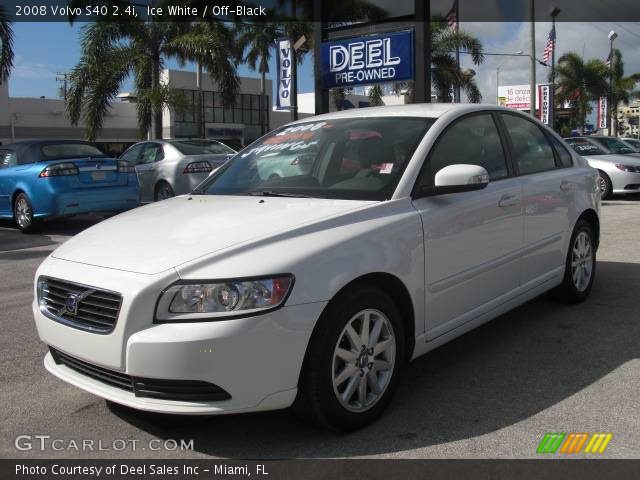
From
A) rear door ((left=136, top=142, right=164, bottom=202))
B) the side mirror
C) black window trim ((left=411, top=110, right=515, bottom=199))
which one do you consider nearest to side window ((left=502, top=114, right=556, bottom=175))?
black window trim ((left=411, top=110, right=515, bottom=199))

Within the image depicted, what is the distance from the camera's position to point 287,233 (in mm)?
3090

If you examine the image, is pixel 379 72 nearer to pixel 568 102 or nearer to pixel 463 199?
pixel 463 199

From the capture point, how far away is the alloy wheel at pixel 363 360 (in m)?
3.13

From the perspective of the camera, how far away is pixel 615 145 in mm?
16422

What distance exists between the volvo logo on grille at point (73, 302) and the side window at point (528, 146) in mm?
3023

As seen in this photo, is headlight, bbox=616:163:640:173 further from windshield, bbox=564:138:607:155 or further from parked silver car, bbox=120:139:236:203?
parked silver car, bbox=120:139:236:203

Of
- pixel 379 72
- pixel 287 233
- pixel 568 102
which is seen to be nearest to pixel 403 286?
pixel 287 233

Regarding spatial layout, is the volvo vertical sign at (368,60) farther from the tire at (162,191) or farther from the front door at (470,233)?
the front door at (470,233)

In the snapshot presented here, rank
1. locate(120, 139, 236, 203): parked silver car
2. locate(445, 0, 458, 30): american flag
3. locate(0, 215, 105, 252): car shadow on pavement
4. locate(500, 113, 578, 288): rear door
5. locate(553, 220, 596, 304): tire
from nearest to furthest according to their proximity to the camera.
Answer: locate(500, 113, 578, 288): rear door, locate(553, 220, 596, 304): tire, locate(0, 215, 105, 252): car shadow on pavement, locate(120, 139, 236, 203): parked silver car, locate(445, 0, 458, 30): american flag

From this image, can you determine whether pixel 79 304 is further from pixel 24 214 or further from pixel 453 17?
pixel 453 17

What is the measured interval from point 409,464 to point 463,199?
1629 millimetres

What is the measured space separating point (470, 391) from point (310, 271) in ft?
4.50

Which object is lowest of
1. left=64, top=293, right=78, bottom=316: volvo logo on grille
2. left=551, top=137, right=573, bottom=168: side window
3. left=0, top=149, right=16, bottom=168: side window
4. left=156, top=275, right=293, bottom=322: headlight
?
left=64, top=293, right=78, bottom=316: volvo logo on grille

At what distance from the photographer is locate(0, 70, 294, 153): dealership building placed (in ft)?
137
